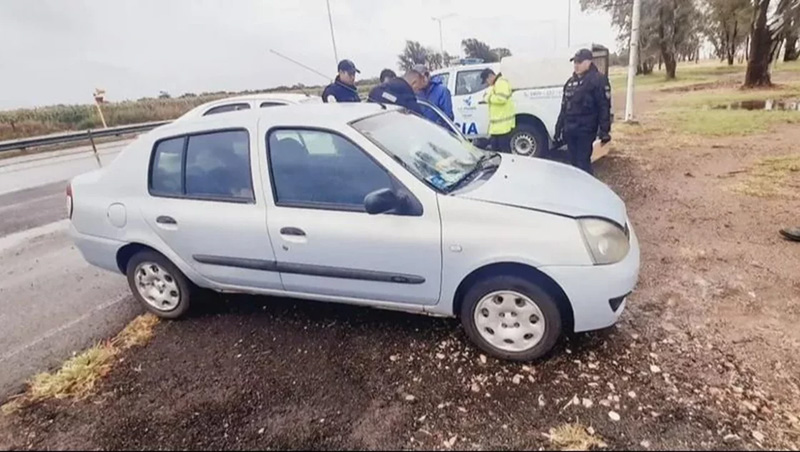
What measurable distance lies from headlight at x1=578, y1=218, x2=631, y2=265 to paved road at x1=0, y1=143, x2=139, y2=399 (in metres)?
3.47

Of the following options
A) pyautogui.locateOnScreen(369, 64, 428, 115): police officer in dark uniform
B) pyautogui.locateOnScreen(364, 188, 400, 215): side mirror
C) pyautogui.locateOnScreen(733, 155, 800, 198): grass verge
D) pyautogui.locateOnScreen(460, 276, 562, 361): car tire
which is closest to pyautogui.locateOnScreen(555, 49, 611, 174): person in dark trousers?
pyautogui.locateOnScreen(369, 64, 428, 115): police officer in dark uniform

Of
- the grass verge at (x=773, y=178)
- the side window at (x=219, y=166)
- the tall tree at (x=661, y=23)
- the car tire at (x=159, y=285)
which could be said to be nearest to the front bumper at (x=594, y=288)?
the side window at (x=219, y=166)

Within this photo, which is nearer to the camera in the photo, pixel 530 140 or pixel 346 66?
pixel 346 66

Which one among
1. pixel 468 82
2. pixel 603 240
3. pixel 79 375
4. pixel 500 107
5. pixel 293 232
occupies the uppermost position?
pixel 468 82

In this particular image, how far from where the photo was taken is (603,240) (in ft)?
9.14

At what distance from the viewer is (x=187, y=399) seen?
112 inches

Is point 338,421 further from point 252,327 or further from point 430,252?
point 252,327

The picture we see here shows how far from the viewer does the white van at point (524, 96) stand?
8.49 m

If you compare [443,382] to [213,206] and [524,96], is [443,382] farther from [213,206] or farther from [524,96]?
[524,96]

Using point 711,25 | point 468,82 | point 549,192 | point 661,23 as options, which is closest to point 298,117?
point 549,192

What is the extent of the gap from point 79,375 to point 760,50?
27408 mm

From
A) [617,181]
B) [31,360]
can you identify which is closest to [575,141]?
[617,181]

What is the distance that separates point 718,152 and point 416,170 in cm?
831

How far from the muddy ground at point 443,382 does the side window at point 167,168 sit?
3.32 feet
